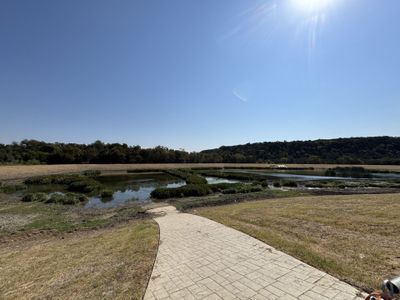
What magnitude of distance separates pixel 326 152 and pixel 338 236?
120809 millimetres

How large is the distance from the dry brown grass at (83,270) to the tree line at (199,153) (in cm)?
6755

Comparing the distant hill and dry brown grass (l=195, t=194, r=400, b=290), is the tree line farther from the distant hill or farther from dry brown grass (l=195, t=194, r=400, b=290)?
dry brown grass (l=195, t=194, r=400, b=290)

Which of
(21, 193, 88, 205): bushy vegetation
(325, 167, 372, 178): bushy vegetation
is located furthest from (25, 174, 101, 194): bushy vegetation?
(325, 167, 372, 178): bushy vegetation

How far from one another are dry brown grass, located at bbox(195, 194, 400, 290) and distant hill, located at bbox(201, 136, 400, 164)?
8276 centimetres

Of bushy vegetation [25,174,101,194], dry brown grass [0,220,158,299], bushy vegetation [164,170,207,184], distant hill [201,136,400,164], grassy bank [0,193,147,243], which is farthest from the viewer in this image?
distant hill [201,136,400,164]

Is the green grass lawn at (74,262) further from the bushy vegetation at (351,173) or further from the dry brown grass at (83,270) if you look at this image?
the bushy vegetation at (351,173)

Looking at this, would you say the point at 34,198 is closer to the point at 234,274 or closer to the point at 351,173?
the point at 234,274

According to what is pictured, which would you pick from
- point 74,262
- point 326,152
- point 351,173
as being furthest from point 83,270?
point 326,152

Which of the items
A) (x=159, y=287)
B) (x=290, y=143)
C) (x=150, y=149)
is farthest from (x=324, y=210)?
(x=290, y=143)

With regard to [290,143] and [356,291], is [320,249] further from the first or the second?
[290,143]

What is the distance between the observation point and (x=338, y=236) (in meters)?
7.05

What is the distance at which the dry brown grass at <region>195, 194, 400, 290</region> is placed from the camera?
479 centimetres

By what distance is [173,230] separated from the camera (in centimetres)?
905

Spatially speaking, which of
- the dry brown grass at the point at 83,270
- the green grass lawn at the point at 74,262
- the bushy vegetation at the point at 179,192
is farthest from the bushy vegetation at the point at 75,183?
the dry brown grass at the point at 83,270
